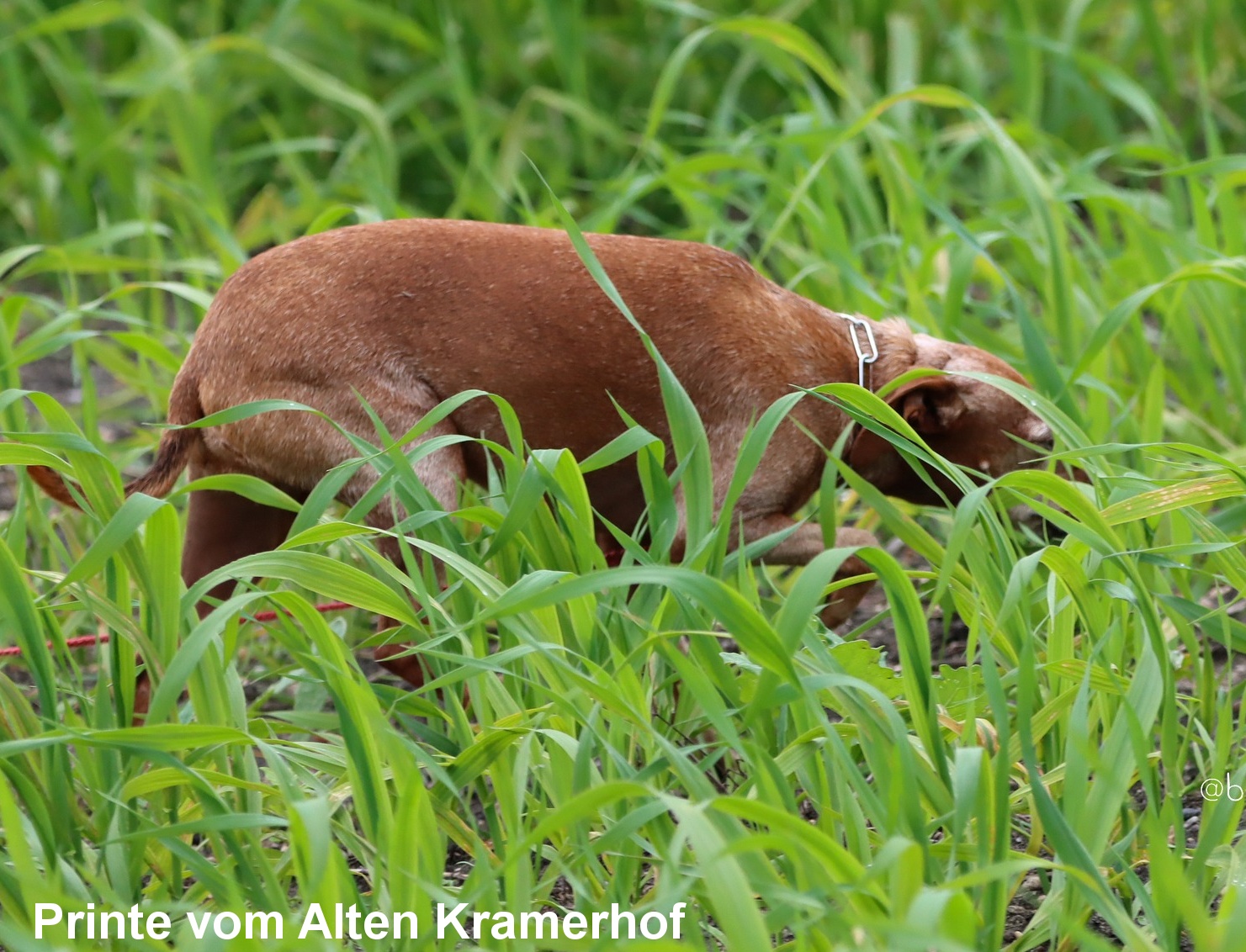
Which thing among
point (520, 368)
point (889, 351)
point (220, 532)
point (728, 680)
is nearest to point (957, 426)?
point (889, 351)

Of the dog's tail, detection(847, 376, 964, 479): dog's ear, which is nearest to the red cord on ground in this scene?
the dog's tail

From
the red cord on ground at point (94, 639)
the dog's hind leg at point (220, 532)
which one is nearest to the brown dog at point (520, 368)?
the dog's hind leg at point (220, 532)

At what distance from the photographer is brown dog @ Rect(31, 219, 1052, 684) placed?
2.57 metres

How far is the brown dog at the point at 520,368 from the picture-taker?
2566 mm

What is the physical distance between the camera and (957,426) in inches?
113

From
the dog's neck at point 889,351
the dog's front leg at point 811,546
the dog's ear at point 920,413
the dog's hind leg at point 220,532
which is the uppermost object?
the dog's neck at point 889,351

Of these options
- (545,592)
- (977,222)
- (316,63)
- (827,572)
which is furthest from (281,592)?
(316,63)

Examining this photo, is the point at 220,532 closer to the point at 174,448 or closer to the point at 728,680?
the point at 174,448

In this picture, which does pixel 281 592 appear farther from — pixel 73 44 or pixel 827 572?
pixel 73 44

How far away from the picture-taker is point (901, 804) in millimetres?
1896

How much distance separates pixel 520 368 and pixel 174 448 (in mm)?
608

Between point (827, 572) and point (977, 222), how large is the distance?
86.2 inches

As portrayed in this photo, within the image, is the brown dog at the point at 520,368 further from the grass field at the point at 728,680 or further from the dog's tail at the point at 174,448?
the grass field at the point at 728,680

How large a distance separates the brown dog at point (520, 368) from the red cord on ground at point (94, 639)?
0.12 meters
